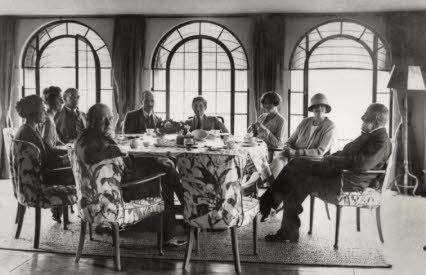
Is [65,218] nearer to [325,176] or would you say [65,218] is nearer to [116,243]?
[116,243]

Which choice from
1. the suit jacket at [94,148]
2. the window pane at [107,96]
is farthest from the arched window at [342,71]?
the suit jacket at [94,148]

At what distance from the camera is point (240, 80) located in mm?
7723

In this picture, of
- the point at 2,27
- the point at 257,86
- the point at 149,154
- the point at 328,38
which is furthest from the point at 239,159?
the point at 2,27

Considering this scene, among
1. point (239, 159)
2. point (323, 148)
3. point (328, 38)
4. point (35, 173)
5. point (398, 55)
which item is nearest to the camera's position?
point (239, 159)

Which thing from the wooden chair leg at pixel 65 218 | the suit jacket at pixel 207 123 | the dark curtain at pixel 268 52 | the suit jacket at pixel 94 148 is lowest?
the wooden chair leg at pixel 65 218

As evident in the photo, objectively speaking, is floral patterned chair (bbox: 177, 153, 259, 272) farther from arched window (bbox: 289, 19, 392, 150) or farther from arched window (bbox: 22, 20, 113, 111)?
arched window (bbox: 22, 20, 113, 111)

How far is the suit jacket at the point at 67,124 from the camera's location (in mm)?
5281

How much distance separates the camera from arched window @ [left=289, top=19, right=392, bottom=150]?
7262 millimetres

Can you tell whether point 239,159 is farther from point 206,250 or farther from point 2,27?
point 2,27

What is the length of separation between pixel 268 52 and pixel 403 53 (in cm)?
197

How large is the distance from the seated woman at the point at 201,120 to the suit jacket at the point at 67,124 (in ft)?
4.21

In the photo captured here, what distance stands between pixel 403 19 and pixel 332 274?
16.0 feet

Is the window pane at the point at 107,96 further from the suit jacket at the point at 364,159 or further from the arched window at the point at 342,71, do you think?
the suit jacket at the point at 364,159

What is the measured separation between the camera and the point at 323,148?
456cm
